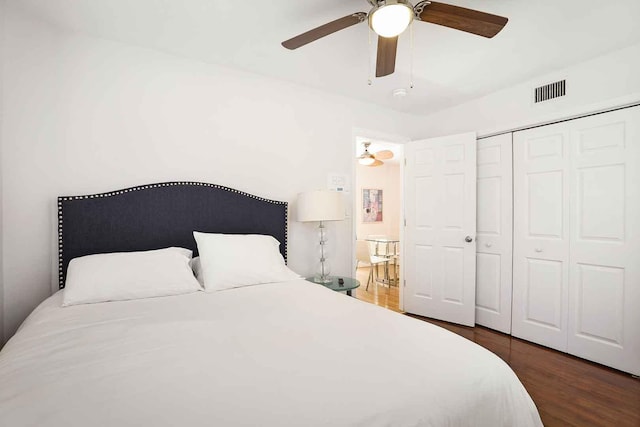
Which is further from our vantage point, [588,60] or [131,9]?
[588,60]

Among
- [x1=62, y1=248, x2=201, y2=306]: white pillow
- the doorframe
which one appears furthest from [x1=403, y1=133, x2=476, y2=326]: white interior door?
[x1=62, y1=248, x2=201, y2=306]: white pillow

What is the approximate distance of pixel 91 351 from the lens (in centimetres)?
106

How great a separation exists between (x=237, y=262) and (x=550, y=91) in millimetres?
3087

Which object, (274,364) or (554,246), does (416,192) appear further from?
(274,364)

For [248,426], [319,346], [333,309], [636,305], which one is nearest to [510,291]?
[636,305]

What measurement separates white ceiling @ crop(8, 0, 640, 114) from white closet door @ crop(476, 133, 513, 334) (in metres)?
0.72

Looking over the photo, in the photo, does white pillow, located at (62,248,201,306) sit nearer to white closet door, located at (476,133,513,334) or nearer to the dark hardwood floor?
the dark hardwood floor

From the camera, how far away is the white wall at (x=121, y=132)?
1.95 m

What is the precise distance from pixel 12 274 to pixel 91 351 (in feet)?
4.74

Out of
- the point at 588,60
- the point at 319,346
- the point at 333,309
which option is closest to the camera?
the point at 319,346

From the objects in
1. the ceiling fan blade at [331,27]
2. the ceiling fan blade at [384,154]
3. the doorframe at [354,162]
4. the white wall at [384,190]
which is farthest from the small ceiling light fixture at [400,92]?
the white wall at [384,190]

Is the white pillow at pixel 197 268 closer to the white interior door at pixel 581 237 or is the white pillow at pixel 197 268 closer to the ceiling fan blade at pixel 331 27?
the ceiling fan blade at pixel 331 27

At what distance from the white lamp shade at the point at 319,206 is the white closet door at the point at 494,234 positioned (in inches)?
67.2

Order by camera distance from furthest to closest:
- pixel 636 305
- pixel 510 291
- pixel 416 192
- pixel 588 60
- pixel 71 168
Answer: pixel 416 192 → pixel 510 291 → pixel 588 60 → pixel 636 305 → pixel 71 168
